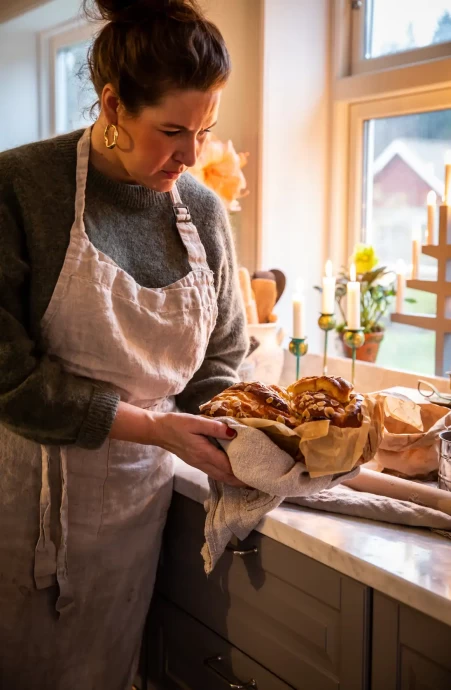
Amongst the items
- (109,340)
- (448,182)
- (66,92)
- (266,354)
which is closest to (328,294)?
(266,354)

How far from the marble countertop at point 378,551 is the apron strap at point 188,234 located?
0.43 m

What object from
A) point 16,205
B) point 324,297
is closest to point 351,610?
point 16,205

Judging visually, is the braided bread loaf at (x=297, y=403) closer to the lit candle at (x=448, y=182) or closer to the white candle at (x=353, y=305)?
the white candle at (x=353, y=305)

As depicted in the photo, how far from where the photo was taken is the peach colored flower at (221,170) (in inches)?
69.6

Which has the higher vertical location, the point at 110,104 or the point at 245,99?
the point at 245,99

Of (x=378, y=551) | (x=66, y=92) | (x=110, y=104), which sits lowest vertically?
(x=378, y=551)

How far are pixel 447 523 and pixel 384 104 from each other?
126 cm

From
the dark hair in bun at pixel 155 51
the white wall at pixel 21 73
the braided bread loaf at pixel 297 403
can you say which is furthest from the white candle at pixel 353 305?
the white wall at pixel 21 73

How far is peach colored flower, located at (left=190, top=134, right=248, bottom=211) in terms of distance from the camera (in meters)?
1.77

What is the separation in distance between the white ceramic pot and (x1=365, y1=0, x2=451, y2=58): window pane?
80 cm

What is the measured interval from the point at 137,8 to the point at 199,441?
2.05 feet

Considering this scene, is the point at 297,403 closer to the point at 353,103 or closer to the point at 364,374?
the point at 364,374

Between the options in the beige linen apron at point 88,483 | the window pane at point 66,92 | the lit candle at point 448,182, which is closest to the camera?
the beige linen apron at point 88,483

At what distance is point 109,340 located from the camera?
1104 millimetres
